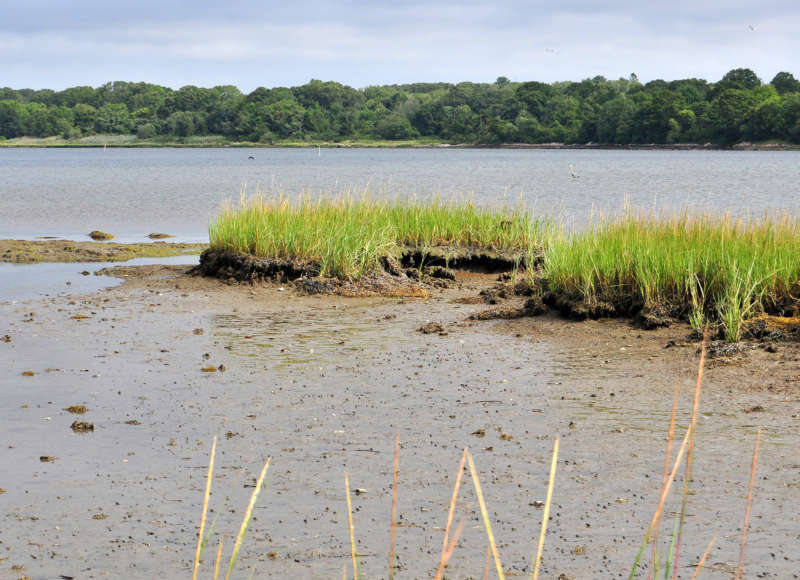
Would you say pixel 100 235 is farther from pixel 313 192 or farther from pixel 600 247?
pixel 313 192

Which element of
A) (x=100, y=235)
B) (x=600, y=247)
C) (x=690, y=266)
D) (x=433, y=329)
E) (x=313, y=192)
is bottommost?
(x=100, y=235)

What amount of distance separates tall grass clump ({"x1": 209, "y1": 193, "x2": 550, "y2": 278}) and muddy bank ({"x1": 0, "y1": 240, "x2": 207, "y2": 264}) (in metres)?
4.75

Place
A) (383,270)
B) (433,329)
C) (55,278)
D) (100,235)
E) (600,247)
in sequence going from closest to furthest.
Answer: (433,329), (600,247), (383,270), (55,278), (100,235)

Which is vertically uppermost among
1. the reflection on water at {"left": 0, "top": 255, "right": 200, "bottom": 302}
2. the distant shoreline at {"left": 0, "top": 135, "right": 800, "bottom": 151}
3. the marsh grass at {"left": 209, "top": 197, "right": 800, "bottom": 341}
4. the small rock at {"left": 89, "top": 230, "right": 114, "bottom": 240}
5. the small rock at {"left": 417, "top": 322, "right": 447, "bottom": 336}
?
the distant shoreline at {"left": 0, "top": 135, "right": 800, "bottom": 151}

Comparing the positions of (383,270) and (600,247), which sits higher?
(600,247)

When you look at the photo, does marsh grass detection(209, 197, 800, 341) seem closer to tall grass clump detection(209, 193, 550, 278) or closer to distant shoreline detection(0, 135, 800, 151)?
tall grass clump detection(209, 193, 550, 278)

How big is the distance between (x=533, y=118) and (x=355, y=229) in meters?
160

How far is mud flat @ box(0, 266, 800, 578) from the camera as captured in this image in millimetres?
5219

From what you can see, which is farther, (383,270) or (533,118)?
(533,118)

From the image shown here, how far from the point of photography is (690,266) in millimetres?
11305

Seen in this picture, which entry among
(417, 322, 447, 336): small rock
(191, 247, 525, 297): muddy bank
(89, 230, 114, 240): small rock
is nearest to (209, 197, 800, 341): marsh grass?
(191, 247, 525, 297): muddy bank

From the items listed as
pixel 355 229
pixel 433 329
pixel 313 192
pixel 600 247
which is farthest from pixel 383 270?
pixel 313 192

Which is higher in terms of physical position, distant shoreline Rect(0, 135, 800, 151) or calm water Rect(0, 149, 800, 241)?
distant shoreline Rect(0, 135, 800, 151)

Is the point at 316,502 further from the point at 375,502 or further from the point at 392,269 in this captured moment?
the point at 392,269
